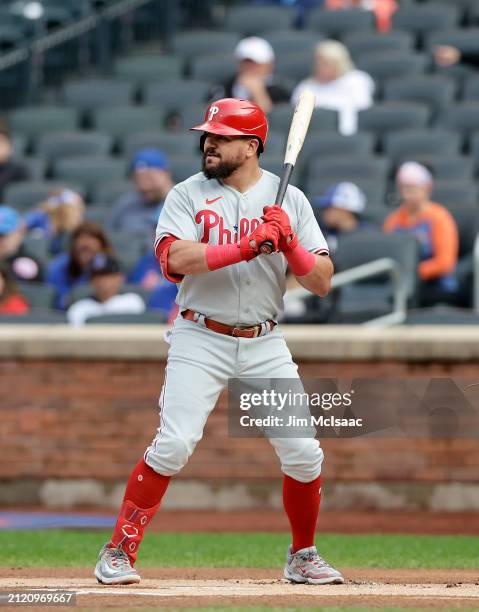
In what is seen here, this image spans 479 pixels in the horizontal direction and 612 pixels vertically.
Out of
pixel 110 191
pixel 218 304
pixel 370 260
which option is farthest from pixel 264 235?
pixel 110 191

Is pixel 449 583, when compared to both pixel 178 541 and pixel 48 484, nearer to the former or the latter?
pixel 178 541

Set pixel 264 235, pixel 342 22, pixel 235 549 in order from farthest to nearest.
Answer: pixel 342 22
pixel 235 549
pixel 264 235

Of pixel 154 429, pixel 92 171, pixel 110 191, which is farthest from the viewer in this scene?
pixel 92 171

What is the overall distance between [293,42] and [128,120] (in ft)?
5.72

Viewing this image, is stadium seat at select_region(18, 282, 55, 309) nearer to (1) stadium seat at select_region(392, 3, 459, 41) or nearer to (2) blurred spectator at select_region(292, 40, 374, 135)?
(2) blurred spectator at select_region(292, 40, 374, 135)

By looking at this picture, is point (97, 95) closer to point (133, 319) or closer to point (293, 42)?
point (293, 42)

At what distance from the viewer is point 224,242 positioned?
5410 mm

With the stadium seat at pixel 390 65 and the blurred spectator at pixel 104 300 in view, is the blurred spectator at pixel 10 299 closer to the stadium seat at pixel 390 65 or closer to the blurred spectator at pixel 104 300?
the blurred spectator at pixel 104 300

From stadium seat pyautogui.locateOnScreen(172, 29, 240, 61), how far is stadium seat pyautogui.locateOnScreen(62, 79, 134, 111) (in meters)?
0.78

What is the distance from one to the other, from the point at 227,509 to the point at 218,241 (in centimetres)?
380

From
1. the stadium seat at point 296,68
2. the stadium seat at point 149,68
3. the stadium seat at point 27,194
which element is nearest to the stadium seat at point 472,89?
the stadium seat at point 296,68

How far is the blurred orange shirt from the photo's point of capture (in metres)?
10.0

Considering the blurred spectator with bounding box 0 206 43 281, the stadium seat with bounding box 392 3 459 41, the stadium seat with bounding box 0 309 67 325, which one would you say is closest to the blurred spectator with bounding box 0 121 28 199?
the blurred spectator with bounding box 0 206 43 281

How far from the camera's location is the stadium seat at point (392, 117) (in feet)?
40.8
